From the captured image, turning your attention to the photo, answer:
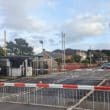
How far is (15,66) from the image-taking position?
173 ft

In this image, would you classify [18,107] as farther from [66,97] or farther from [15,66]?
[15,66]

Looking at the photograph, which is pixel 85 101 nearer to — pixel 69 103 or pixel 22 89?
pixel 69 103

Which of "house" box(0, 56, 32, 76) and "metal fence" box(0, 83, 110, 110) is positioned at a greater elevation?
"house" box(0, 56, 32, 76)

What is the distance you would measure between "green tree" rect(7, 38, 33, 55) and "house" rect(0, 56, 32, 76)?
6433 cm

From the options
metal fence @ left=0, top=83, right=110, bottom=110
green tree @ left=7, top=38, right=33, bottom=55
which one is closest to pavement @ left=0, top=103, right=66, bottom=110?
metal fence @ left=0, top=83, right=110, bottom=110

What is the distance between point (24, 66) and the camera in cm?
5269

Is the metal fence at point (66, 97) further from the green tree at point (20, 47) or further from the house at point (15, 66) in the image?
the green tree at point (20, 47)

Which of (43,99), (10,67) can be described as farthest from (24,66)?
(43,99)

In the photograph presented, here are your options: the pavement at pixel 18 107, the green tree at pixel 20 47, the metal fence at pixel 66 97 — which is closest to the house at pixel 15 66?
the metal fence at pixel 66 97

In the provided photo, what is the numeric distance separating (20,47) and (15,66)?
240 ft

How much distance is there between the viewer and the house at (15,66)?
5138 centimetres

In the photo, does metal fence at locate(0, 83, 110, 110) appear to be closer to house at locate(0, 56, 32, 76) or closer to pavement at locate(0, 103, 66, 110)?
pavement at locate(0, 103, 66, 110)

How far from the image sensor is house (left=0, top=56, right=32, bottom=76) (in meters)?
51.4

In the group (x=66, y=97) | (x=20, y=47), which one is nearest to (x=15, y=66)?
(x=66, y=97)
